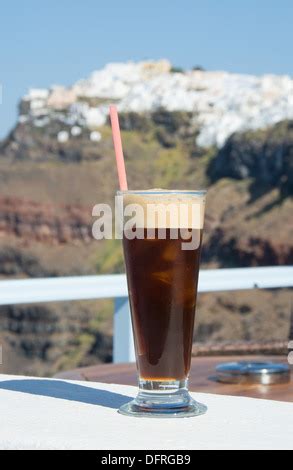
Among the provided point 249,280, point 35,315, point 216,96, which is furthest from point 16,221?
point 249,280

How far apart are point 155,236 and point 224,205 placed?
31.6 meters

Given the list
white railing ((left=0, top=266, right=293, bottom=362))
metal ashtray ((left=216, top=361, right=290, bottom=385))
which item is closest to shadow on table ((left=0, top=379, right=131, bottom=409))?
metal ashtray ((left=216, top=361, right=290, bottom=385))

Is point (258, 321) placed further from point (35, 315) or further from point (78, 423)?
point (78, 423)

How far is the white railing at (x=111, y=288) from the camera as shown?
157 cm

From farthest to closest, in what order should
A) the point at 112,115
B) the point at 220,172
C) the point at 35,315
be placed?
1. the point at 220,172
2. the point at 35,315
3. the point at 112,115

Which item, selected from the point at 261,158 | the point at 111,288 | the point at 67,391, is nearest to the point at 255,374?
the point at 67,391

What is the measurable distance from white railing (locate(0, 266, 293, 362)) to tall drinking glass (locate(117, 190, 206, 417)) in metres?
0.86

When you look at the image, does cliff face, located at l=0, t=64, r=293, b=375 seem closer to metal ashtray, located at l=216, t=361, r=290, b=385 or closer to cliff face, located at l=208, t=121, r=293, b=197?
cliff face, located at l=208, t=121, r=293, b=197

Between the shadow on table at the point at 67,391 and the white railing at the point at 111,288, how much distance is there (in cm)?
77

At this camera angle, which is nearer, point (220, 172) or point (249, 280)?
point (249, 280)

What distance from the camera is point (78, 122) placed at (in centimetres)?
3841

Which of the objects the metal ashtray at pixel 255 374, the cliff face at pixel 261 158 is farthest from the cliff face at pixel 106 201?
the metal ashtray at pixel 255 374
